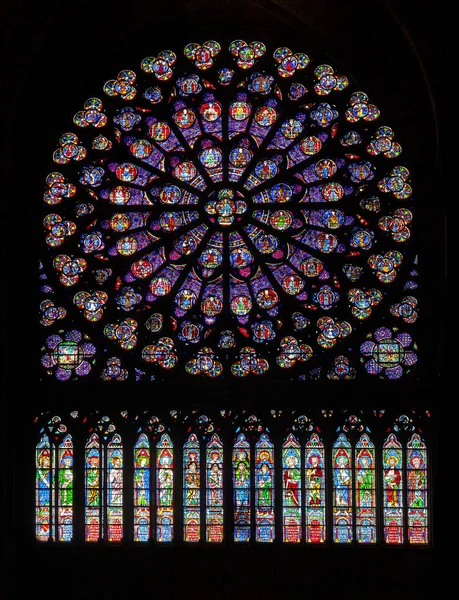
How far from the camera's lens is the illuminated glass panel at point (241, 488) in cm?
1521

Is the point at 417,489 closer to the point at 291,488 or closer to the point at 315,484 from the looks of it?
the point at 315,484

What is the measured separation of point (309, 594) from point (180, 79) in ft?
23.6

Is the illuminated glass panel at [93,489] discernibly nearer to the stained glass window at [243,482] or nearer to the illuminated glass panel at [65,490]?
the stained glass window at [243,482]

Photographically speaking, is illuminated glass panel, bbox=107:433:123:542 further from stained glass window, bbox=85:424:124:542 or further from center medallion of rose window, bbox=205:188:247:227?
center medallion of rose window, bbox=205:188:247:227

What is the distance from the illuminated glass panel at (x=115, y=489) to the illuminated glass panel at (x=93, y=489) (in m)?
0.12

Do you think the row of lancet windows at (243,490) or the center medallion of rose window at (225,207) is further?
the center medallion of rose window at (225,207)

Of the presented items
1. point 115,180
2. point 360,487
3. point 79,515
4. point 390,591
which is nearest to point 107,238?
point 115,180

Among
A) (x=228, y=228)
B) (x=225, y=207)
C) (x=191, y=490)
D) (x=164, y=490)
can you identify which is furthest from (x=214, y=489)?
(x=225, y=207)

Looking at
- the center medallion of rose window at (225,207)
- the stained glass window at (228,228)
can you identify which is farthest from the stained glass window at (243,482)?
the center medallion of rose window at (225,207)

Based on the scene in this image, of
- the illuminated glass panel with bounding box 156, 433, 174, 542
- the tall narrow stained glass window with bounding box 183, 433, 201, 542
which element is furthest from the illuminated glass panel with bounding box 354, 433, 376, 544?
the illuminated glass panel with bounding box 156, 433, 174, 542

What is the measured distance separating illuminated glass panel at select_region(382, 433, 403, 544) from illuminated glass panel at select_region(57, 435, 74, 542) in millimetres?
4065

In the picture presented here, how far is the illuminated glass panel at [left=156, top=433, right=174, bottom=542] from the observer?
15.3 metres

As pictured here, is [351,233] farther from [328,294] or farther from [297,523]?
[297,523]

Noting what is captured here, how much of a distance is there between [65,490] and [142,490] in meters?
1.01
